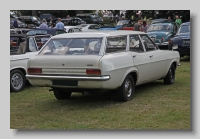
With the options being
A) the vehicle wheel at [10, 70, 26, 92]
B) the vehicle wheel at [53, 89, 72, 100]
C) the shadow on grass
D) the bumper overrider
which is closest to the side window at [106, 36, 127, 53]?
the bumper overrider

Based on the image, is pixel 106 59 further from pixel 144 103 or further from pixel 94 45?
pixel 144 103

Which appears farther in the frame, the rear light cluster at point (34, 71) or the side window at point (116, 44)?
the side window at point (116, 44)

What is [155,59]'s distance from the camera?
8.27 m

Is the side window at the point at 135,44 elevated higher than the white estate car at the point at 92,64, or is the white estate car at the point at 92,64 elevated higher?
the side window at the point at 135,44

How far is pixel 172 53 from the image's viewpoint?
919 cm

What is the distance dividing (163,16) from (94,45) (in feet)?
81.4

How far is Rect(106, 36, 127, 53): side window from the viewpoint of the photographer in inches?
279

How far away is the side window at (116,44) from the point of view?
7.10 metres

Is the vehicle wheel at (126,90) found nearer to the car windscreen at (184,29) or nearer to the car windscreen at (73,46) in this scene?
the car windscreen at (73,46)

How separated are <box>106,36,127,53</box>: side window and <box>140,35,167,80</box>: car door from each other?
0.78 meters

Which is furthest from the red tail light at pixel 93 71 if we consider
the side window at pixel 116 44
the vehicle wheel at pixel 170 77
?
the vehicle wheel at pixel 170 77

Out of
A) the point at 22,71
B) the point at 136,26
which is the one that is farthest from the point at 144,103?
the point at 136,26

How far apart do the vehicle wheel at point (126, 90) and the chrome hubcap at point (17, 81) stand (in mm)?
3061

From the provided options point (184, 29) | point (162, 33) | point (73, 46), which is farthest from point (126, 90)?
point (162, 33)
